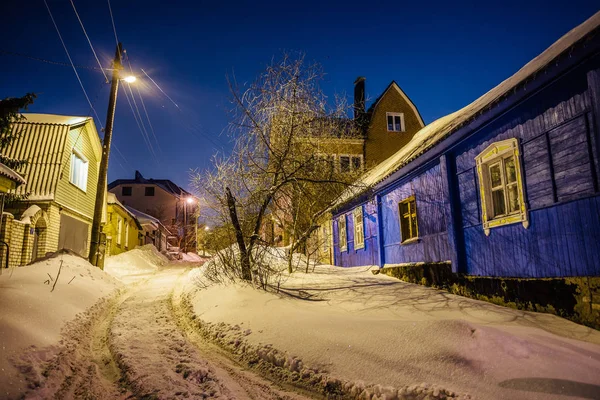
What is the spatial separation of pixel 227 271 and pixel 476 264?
5.54m

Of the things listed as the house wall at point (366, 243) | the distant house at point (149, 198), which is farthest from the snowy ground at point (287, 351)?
the distant house at point (149, 198)

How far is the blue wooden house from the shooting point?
5363 mm

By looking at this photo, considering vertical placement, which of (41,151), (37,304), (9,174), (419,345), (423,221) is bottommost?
(419,345)

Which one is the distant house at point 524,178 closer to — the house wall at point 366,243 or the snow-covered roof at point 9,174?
the house wall at point 366,243

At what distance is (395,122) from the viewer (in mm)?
24266

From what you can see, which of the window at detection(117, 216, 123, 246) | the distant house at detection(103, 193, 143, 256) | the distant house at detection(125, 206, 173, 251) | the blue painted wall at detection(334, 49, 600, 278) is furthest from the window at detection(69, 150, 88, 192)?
the distant house at detection(125, 206, 173, 251)

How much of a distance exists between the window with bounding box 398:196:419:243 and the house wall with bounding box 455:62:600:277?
132 inches

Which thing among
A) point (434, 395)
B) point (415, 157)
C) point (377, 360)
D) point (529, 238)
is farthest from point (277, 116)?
point (434, 395)

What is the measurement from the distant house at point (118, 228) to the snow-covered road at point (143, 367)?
15.1 meters

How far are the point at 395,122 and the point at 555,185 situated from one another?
19.1 meters

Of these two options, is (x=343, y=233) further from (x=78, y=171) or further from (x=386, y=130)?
(x=78, y=171)

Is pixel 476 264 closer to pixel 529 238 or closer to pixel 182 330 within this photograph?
pixel 529 238

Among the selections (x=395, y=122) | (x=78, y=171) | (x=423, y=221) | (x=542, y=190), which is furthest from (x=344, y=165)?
(x=542, y=190)

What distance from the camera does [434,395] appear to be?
11.1ft
